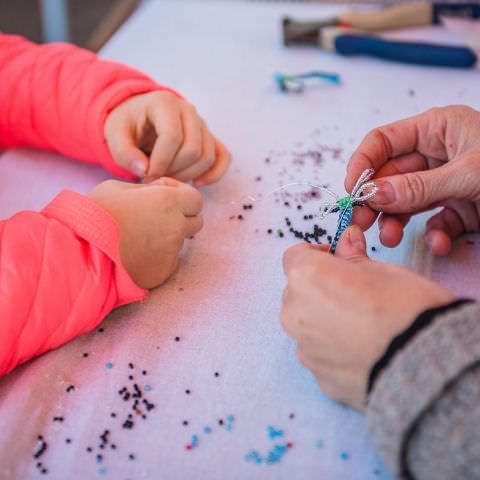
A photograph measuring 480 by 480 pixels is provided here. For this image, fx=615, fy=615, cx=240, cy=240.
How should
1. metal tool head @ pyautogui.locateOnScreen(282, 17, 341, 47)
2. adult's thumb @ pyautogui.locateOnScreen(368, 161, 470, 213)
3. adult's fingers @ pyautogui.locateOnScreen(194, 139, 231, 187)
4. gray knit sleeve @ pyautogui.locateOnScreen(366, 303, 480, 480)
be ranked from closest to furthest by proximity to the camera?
gray knit sleeve @ pyautogui.locateOnScreen(366, 303, 480, 480)
adult's thumb @ pyautogui.locateOnScreen(368, 161, 470, 213)
adult's fingers @ pyautogui.locateOnScreen(194, 139, 231, 187)
metal tool head @ pyautogui.locateOnScreen(282, 17, 341, 47)

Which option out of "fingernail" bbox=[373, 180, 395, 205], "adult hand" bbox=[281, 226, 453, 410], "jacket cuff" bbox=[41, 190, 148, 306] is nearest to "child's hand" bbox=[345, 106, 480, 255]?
"fingernail" bbox=[373, 180, 395, 205]

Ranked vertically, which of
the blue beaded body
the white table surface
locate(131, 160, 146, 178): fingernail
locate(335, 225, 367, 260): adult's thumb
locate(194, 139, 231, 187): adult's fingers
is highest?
locate(335, 225, 367, 260): adult's thumb

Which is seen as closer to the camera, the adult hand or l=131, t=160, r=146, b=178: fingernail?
the adult hand

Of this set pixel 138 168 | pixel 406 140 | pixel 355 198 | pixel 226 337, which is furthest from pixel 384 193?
pixel 138 168

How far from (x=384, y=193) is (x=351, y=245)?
9 cm

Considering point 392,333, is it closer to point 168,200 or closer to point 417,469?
point 417,469

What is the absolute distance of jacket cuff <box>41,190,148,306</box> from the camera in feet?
2.42

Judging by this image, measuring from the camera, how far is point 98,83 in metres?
1.05

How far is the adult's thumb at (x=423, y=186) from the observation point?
754mm

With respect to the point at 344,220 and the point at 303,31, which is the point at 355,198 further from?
the point at 303,31

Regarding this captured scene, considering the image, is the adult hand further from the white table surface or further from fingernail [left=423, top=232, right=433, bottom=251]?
fingernail [left=423, top=232, right=433, bottom=251]

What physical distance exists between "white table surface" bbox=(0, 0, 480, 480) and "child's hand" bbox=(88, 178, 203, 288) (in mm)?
43

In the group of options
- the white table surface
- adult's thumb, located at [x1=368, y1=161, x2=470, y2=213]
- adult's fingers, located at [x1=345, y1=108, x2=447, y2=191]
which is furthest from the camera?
adult's fingers, located at [x1=345, y1=108, x2=447, y2=191]

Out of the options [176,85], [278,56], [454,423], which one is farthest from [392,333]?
[278,56]
